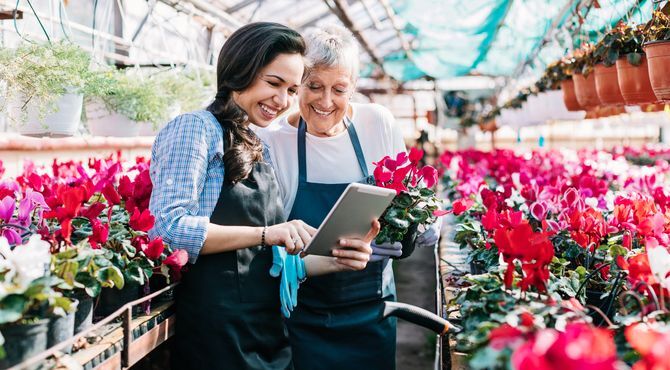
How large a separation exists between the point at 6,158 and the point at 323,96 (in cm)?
146

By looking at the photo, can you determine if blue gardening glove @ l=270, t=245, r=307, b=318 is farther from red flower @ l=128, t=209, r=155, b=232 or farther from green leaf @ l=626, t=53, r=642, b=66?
green leaf @ l=626, t=53, r=642, b=66

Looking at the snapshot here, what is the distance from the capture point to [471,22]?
21.7 ft

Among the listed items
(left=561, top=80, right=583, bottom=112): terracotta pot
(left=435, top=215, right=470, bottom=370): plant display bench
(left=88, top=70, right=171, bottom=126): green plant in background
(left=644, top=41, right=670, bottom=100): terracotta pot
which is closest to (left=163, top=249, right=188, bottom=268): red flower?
(left=435, top=215, right=470, bottom=370): plant display bench

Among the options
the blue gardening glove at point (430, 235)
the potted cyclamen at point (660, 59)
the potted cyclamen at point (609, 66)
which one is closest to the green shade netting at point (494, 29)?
the potted cyclamen at point (609, 66)

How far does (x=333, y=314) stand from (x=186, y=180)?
89 centimetres

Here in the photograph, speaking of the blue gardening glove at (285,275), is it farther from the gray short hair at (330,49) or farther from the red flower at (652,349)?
the red flower at (652,349)

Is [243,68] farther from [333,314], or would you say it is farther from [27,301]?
[333,314]

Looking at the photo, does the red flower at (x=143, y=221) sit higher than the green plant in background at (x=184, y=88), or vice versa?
the green plant in background at (x=184, y=88)

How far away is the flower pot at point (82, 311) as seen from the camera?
53.1 inches

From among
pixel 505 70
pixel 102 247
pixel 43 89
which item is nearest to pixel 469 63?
pixel 505 70

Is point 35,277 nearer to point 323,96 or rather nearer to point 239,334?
point 239,334

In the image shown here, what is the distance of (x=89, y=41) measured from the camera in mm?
4184

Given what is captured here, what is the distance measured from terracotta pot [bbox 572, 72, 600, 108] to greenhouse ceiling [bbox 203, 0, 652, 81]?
0.97 ft

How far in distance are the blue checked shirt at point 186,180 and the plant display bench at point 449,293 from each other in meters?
0.62
